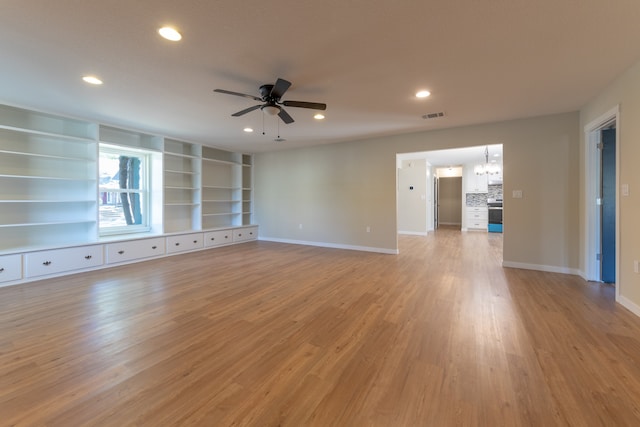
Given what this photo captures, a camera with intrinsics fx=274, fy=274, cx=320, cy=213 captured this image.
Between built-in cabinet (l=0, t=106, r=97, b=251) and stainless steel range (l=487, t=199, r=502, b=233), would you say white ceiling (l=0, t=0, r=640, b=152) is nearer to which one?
built-in cabinet (l=0, t=106, r=97, b=251)

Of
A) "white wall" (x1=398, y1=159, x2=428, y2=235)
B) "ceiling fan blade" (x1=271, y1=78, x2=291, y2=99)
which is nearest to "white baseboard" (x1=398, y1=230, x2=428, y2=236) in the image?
"white wall" (x1=398, y1=159, x2=428, y2=235)

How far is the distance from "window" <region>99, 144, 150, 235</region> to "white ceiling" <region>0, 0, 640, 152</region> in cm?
134

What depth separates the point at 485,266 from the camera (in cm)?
467

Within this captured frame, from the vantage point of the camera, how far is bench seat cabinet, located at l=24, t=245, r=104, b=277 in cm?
382

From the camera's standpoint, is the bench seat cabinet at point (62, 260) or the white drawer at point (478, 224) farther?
the white drawer at point (478, 224)

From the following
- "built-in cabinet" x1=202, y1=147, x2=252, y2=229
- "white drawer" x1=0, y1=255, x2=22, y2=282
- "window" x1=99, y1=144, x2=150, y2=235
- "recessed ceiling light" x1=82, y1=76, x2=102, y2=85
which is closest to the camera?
"recessed ceiling light" x1=82, y1=76, x2=102, y2=85

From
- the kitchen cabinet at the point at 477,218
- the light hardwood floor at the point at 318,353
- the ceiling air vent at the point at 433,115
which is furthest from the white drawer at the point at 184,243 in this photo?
the kitchen cabinet at the point at 477,218

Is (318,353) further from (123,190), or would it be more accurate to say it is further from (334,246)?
(123,190)

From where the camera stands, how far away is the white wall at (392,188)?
425cm

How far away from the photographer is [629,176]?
2812 millimetres

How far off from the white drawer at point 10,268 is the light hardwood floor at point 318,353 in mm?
336

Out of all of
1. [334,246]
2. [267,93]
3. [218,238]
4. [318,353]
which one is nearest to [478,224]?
[334,246]

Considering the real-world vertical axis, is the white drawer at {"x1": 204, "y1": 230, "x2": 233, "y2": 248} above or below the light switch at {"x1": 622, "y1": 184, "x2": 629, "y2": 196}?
below

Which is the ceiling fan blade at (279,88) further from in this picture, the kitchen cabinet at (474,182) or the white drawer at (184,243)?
the kitchen cabinet at (474,182)
